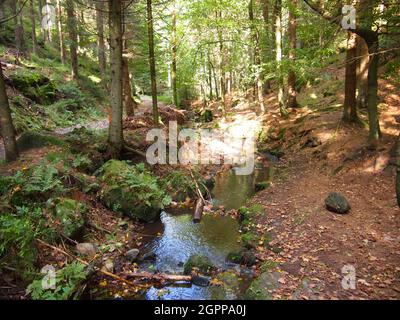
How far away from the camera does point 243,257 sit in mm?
7098

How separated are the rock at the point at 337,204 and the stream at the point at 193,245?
2684mm

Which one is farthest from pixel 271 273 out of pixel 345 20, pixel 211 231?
pixel 345 20

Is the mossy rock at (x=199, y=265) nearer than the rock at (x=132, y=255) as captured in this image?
Yes

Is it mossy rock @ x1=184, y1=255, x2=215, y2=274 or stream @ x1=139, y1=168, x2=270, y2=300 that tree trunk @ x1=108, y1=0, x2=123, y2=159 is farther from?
mossy rock @ x1=184, y1=255, x2=215, y2=274

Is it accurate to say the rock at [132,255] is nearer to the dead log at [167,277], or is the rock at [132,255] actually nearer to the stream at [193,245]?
the stream at [193,245]

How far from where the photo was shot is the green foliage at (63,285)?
5258 millimetres

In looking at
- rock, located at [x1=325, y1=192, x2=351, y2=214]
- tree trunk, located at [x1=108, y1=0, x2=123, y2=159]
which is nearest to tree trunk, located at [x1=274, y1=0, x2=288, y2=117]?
tree trunk, located at [x1=108, y1=0, x2=123, y2=159]

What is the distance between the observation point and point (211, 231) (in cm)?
879

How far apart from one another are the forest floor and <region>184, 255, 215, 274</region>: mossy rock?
4.22 feet

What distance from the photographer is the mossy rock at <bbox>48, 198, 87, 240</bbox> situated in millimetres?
7093

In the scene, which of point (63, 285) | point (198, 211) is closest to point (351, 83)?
point (198, 211)

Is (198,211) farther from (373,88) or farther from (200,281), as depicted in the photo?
(373,88)

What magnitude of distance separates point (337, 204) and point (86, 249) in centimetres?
657

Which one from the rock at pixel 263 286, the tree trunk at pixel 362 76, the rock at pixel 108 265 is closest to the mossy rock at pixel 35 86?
the rock at pixel 108 265
